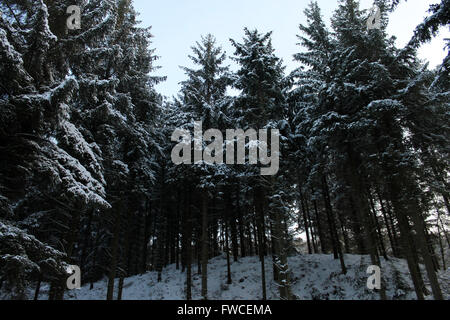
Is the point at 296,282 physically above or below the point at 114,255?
below

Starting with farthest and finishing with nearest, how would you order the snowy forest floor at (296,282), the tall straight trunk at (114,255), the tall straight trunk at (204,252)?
the snowy forest floor at (296,282) → the tall straight trunk at (204,252) → the tall straight trunk at (114,255)

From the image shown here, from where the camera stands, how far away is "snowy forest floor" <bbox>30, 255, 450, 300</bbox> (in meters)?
16.1
